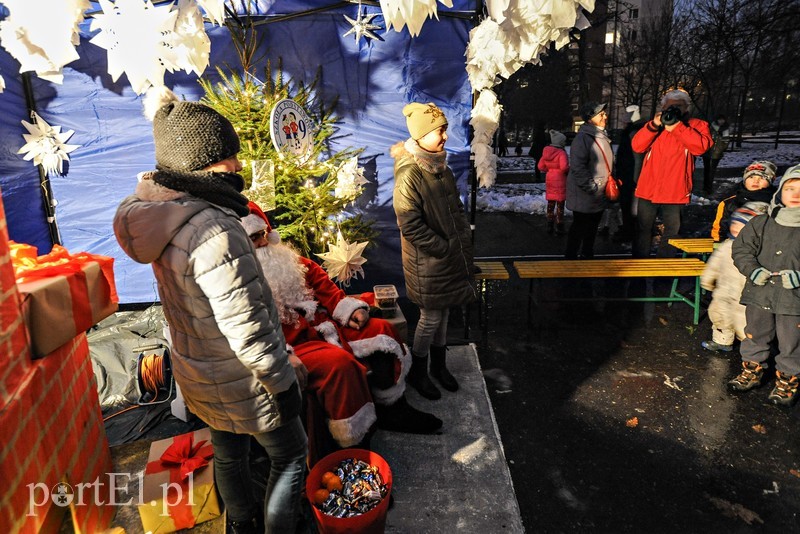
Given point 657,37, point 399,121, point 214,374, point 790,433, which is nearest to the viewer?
point 214,374

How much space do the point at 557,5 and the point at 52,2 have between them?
2832 mm

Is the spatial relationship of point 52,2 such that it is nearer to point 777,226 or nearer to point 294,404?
point 294,404

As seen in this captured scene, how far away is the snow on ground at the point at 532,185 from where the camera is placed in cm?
1185

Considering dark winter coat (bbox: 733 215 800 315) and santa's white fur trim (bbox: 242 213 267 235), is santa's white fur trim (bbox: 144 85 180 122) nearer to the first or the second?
santa's white fur trim (bbox: 242 213 267 235)

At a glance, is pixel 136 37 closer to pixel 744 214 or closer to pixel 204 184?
pixel 204 184

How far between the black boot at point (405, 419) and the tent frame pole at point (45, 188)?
4373 millimetres

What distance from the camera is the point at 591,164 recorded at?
609 cm

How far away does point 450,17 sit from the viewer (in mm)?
4973

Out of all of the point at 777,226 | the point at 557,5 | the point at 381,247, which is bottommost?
the point at 381,247

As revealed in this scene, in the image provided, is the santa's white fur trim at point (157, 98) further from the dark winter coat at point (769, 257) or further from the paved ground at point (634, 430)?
the dark winter coat at point (769, 257)

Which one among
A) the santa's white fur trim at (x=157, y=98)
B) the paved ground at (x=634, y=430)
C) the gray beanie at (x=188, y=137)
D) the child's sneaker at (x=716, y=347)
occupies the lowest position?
the paved ground at (x=634, y=430)

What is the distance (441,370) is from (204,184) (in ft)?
9.22

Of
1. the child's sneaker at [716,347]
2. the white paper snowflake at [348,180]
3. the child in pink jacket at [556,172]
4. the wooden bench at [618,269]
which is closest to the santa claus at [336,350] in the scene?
the white paper snowflake at [348,180]

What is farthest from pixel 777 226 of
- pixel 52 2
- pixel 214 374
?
pixel 52 2
